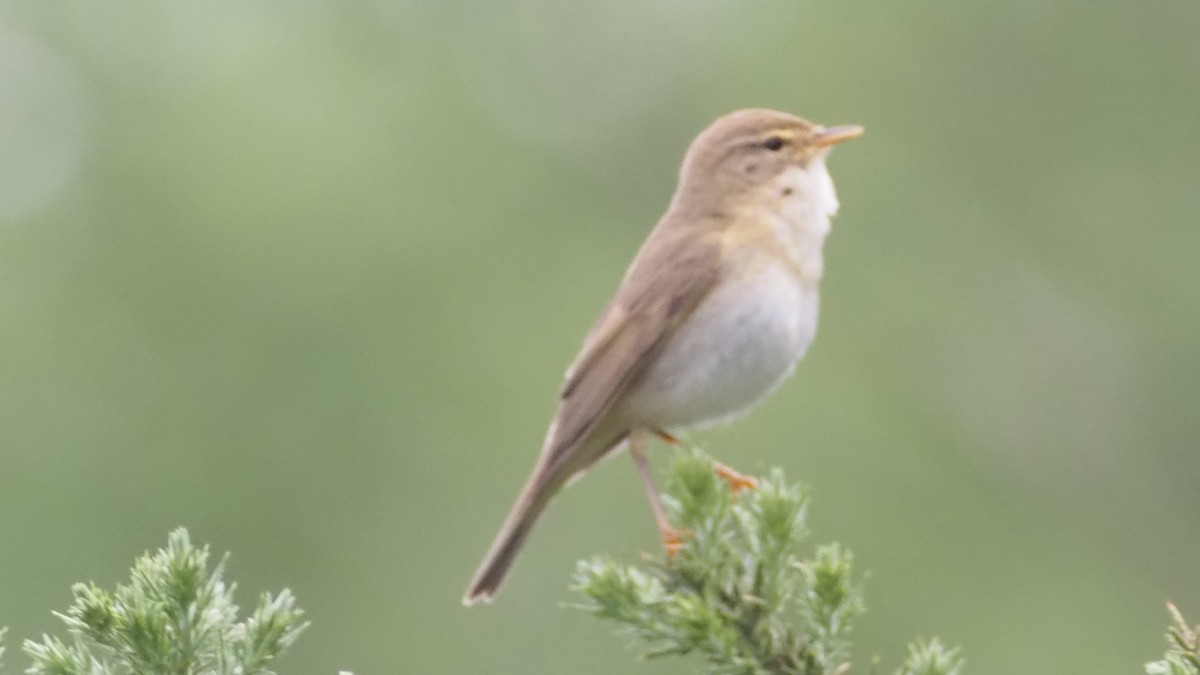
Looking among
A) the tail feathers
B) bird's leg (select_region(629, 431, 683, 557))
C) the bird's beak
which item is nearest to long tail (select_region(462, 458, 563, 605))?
the tail feathers

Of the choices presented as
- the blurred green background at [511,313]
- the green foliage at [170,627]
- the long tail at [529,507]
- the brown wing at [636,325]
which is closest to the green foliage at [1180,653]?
the green foliage at [170,627]

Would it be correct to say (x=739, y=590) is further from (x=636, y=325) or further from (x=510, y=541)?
(x=636, y=325)

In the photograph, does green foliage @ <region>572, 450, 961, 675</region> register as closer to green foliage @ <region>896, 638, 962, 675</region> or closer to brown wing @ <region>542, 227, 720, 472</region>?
green foliage @ <region>896, 638, 962, 675</region>

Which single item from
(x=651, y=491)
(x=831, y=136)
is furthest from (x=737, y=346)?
(x=831, y=136)

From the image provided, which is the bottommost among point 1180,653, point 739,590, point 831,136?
point 1180,653

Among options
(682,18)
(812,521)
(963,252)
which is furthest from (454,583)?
(682,18)

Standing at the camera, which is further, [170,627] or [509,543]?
[509,543]

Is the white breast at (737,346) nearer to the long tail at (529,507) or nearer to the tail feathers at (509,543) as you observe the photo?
the long tail at (529,507)
